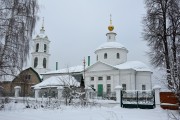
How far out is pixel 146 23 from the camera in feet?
59.9

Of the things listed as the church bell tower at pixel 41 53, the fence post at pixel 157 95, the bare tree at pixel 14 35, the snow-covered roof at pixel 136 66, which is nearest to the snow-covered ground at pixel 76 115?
the bare tree at pixel 14 35

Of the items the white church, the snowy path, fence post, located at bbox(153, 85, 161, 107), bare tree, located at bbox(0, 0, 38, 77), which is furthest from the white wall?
the snowy path

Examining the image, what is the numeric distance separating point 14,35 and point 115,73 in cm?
2611

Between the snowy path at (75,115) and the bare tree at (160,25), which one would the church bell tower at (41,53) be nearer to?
the bare tree at (160,25)

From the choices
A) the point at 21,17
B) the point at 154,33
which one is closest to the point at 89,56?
the point at 154,33

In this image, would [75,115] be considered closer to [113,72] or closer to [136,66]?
[113,72]

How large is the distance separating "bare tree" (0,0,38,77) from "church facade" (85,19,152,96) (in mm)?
23310

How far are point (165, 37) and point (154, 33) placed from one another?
889 mm

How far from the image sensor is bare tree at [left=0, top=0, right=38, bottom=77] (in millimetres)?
12373

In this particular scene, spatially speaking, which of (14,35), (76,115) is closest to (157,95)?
(76,115)

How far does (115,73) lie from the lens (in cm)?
3709

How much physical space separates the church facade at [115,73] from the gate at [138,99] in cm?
1718

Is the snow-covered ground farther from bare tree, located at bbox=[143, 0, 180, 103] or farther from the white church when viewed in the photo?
the white church

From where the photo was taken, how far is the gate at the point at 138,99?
662 inches
